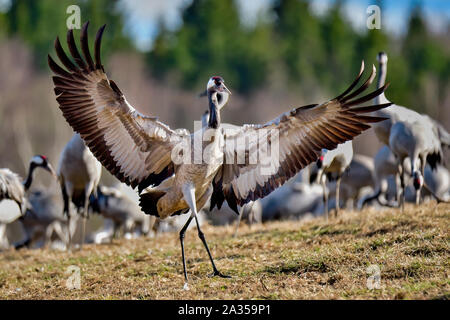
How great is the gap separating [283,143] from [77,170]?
13.9 ft

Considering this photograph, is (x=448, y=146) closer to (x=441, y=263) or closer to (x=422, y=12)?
(x=441, y=263)

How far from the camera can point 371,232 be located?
8062mm

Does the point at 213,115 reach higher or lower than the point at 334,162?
higher

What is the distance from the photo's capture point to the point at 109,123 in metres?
6.96

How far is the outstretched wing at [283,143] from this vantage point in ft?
22.2

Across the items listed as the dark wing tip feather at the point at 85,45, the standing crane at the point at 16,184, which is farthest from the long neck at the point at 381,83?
the standing crane at the point at 16,184

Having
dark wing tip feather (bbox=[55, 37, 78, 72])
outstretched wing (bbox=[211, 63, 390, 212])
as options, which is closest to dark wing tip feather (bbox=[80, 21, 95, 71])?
dark wing tip feather (bbox=[55, 37, 78, 72])

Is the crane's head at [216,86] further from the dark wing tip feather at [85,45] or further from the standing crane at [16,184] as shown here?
the standing crane at [16,184]

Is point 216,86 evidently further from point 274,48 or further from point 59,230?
point 274,48

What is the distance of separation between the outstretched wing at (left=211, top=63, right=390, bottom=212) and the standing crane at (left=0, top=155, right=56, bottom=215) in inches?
164

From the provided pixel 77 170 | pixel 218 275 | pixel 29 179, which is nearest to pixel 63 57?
pixel 218 275

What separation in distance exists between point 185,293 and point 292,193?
29.8 feet

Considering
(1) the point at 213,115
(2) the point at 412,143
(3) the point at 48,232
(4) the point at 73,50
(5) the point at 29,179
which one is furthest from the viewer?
(3) the point at 48,232

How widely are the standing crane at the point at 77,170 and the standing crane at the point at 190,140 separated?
291 centimetres
